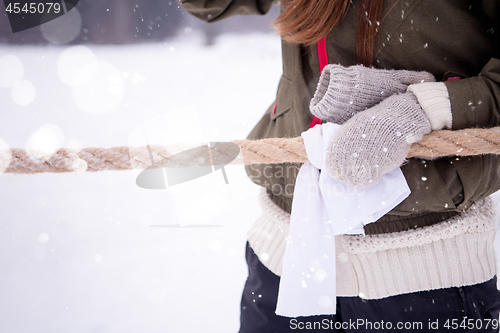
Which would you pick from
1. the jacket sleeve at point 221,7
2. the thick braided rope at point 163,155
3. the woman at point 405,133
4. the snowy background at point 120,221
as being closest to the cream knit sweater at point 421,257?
the woman at point 405,133

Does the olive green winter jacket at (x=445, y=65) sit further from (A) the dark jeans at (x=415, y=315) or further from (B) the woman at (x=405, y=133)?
(A) the dark jeans at (x=415, y=315)

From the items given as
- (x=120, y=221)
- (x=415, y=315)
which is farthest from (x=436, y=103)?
(x=120, y=221)

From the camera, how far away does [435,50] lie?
470 millimetres

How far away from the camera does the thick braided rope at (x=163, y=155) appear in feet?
1.39

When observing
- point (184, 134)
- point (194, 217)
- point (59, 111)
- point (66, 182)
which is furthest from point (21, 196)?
point (194, 217)

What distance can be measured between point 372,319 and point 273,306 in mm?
180

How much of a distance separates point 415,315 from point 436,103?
0.35m

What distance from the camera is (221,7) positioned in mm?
651

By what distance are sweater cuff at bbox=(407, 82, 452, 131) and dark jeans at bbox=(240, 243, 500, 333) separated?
280 mm

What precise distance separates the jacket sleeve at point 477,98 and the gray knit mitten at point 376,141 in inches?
1.7

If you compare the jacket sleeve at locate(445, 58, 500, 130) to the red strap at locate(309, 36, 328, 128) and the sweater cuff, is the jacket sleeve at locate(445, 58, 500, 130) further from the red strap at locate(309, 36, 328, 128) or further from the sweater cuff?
the red strap at locate(309, 36, 328, 128)

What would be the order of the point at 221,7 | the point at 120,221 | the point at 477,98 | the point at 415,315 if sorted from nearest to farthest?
the point at 477,98 → the point at 415,315 → the point at 221,7 → the point at 120,221

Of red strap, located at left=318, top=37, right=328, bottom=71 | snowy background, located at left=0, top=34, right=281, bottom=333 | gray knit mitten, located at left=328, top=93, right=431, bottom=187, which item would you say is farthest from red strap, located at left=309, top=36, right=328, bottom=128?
snowy background, located at left=0, top=34, right=281, bottom=333

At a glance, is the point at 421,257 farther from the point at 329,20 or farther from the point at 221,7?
the point at 221,7
